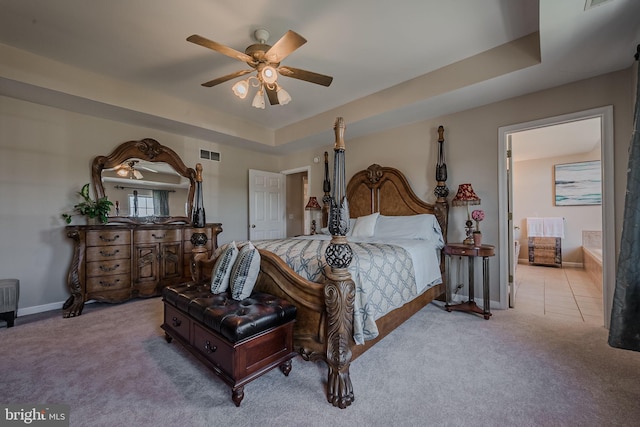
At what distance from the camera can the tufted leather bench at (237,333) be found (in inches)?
61.8

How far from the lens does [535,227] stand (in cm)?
596

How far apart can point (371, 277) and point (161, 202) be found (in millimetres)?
3809

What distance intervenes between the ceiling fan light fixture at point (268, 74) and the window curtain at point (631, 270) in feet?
8.57

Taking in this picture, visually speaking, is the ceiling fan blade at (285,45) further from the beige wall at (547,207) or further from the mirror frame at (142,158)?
the beige wall at (547,207)

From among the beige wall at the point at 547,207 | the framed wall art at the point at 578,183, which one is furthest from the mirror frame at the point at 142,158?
the framed wall art at the point at 578,183

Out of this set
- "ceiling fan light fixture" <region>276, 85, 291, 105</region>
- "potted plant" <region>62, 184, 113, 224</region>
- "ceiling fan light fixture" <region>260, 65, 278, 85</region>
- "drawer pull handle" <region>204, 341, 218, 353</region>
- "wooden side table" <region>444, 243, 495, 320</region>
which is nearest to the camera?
"drawer pull handle" <region>204, 341, 218, 353</region>

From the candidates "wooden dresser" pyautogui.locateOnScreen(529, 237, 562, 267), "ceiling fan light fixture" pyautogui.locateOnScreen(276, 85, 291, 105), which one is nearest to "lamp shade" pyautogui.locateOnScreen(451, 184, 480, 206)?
"ceiling fan light fixture" pyautogui.locateOnScreen(276, 85, 291, 105)

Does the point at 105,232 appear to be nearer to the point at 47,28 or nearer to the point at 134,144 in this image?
the point at 134,144

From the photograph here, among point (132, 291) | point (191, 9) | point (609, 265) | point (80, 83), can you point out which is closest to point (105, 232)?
point (132, 291)

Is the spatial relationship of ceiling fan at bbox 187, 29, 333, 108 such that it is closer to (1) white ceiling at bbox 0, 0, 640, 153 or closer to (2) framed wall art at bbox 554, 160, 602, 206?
(1) white ceiling at bbox 0, 0, 640, 153

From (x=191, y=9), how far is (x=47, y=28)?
1448mm

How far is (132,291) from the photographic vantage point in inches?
139

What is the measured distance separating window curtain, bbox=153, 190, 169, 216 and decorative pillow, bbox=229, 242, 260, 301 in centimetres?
282

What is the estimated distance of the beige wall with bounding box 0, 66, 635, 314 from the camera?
278 centimetres
